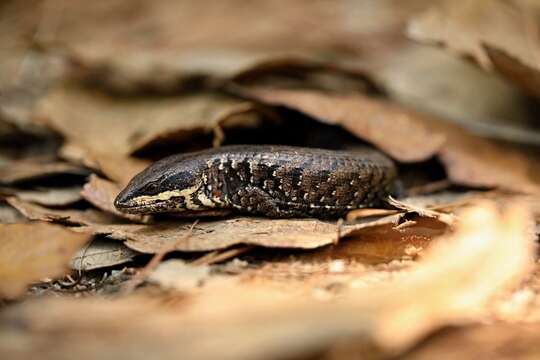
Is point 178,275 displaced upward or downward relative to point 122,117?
downward

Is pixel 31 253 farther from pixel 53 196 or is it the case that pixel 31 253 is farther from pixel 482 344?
pixel 482 344

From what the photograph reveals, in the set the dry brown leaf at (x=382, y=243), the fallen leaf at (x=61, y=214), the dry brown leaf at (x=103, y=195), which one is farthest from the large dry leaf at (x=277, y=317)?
the dry brown leaf at (x=103, y=195)

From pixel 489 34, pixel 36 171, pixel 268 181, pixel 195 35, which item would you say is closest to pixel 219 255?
pixel 268 181

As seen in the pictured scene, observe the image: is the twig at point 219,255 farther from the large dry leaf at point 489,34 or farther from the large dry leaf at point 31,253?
the large dry leaf at point 489,34

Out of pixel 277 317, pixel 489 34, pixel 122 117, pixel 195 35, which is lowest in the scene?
pixel 277 317

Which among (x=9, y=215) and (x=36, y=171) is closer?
(x=9, y=215)

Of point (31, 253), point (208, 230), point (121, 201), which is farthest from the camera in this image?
point (121, 201)
